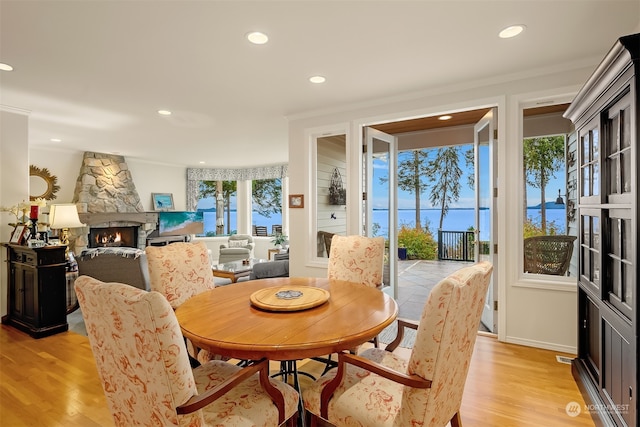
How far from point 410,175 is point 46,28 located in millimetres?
8777

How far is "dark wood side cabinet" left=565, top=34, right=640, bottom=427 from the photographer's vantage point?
4.91 ft

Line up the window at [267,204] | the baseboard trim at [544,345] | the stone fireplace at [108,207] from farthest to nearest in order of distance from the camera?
the window at [267,204] < the stone fireplace at [108,207] < the baseboard trim at [544,345]

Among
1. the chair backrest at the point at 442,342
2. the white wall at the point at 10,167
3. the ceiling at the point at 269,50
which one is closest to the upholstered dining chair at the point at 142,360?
the chair backrest at the point at 442,342

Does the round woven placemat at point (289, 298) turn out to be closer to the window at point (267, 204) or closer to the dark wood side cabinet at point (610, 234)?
the dark wood side cabinet at point (610, 234)

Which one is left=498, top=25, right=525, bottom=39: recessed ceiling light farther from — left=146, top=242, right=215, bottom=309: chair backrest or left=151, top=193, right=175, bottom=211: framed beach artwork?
left=151, top=193, right=175, bottom=211: framed beach artwork

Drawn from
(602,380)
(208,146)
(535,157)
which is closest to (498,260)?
(535,157)

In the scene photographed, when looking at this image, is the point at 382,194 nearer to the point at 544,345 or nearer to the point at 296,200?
the point at 296,200

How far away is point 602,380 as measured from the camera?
77.9 inches

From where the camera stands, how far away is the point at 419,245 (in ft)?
29.1

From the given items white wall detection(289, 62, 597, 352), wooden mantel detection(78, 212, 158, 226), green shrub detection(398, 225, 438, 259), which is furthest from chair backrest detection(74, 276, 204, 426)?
green shrub detection(398, 225, 438, 259)

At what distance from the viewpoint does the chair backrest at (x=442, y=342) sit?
120cm

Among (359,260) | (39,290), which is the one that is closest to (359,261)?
(359,260)

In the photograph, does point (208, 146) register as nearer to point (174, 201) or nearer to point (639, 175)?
point (174, 201)

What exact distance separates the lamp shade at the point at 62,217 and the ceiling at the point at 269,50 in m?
1.19
